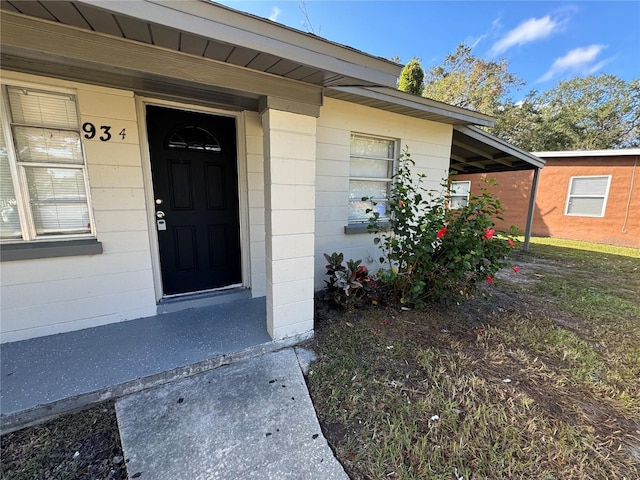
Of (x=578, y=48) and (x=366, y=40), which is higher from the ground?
(x=578, y=48)

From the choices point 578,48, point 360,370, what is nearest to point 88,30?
point 360,370

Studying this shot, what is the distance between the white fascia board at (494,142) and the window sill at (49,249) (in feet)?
16.9

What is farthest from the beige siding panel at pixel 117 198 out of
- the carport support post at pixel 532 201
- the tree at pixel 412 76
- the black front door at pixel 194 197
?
the carport support post at pixel 532 201

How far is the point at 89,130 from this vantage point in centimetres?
228

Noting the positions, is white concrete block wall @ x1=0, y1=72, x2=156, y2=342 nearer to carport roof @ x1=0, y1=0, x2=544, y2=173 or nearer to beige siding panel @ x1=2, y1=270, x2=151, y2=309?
beige siding panel @ x1=2, y1=270, x2=151, y2=309

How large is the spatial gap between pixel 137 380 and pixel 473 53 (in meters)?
21.6

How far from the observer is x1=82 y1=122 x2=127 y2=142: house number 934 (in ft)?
7.45

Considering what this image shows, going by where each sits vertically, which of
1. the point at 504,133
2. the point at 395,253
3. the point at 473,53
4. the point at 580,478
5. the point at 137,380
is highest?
the point at 473,53

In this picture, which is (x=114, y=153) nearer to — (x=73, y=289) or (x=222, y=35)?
(x=73, y=289)

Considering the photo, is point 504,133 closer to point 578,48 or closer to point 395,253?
point 578,48

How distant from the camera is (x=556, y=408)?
1.83 metres

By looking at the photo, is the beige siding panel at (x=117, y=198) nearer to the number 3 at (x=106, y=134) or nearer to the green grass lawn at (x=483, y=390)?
the number 3 at (x=106, y=134)

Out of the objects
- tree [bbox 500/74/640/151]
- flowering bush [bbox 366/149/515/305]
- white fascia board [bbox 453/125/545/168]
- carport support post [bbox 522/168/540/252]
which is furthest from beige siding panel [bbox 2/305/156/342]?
tree [bbox 500/74/640/151]

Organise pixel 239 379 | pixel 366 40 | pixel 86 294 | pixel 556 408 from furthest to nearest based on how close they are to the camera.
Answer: pixel 366 40, pixel 86 294, pixel 239 379, pixel 556 408
